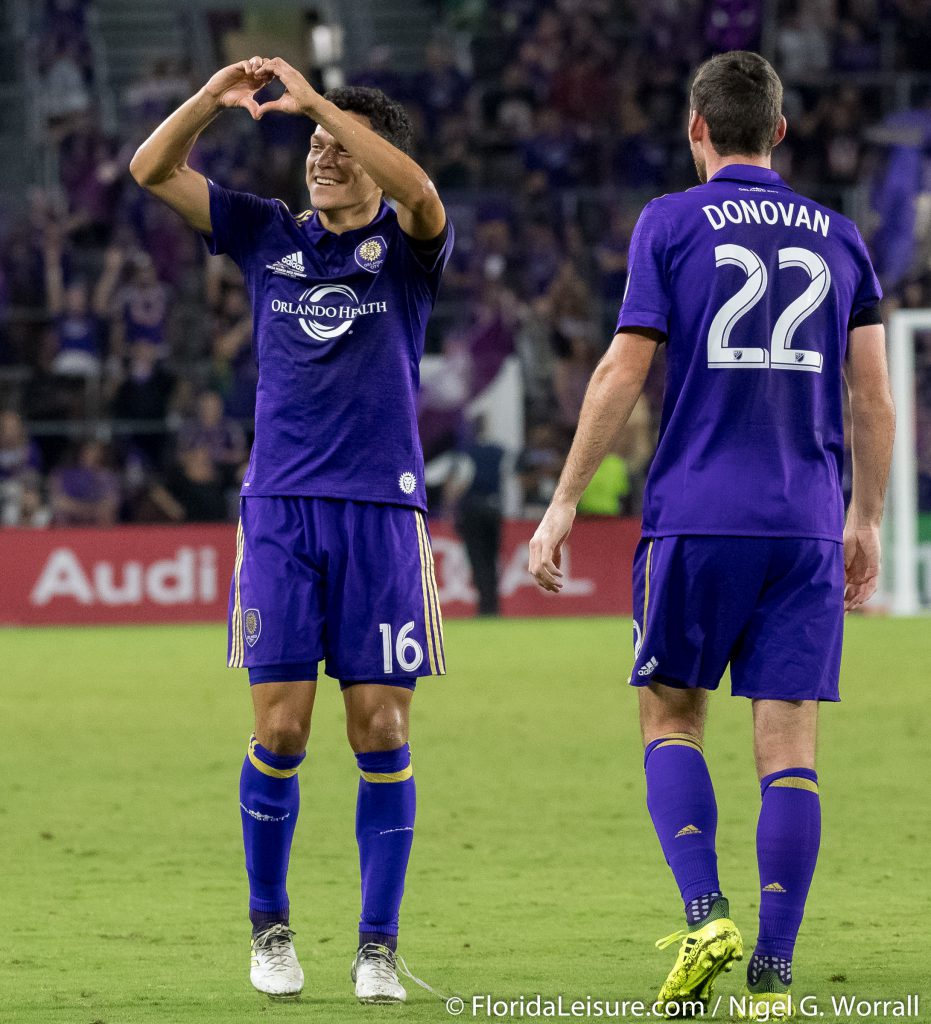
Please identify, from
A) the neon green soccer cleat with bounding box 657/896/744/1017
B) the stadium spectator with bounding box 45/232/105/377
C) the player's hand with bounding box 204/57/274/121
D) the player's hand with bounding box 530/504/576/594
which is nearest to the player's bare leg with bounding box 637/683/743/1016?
the neon green soccer cleat with bounding box 657/896/744/1017

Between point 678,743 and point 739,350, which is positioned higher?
point 739,350

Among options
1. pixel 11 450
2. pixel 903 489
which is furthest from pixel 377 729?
pixel 11 450

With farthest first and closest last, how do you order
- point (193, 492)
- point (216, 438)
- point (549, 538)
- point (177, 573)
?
1. point (216, 438)
2. point (193, 492)
3. point (177, 573)
4. point (549, 538)

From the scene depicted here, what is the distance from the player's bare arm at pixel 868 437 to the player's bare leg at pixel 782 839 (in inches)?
18.1

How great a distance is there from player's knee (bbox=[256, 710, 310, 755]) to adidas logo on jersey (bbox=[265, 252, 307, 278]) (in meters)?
1.17

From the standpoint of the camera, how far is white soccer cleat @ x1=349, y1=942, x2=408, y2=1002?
4941 millimetres

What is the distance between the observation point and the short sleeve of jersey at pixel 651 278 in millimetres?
4695

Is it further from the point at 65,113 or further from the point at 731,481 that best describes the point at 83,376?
the point at 731,481

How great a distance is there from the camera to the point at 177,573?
20.0 meters

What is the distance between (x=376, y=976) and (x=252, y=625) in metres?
0.96

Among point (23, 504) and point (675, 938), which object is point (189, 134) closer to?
point (675, 938)

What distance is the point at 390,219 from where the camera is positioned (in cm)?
538

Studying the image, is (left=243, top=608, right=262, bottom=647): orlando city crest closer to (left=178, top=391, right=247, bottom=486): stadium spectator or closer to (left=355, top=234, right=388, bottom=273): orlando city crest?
(left=355, top=234, right=388, bottom=273): orlando city crest

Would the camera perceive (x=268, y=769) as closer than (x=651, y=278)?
No
